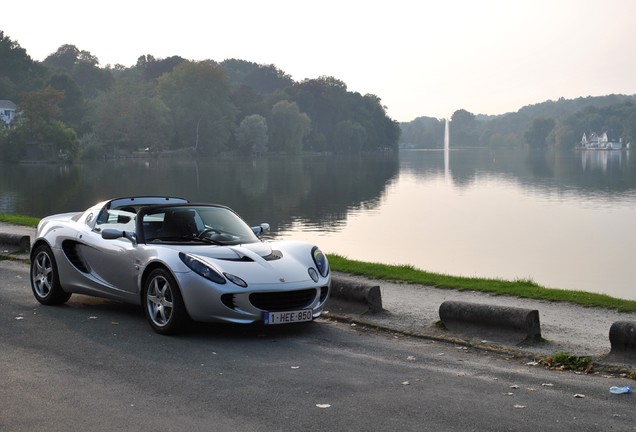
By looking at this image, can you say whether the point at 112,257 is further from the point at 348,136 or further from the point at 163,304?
the point at 348,136

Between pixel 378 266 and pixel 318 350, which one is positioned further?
pixel 378 266

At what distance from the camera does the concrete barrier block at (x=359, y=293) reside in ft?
37.6

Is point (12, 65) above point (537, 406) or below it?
above

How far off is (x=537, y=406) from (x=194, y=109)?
148194 mm

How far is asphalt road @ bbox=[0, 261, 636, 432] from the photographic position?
6.79 m

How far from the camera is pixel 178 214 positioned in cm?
1127

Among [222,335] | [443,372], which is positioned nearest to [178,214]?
[222,335]

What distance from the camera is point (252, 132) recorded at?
156125 mm

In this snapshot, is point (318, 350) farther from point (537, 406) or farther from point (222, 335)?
point (537, 406)

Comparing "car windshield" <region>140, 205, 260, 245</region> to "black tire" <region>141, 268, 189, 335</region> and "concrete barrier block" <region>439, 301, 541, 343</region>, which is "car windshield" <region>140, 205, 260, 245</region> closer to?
"black tire" <region>141, 268, 189, 335</region>

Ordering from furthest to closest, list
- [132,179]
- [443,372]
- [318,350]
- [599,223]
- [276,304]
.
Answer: [132,179]
[599,223]
[276,304]
[318,350]
[443,372]

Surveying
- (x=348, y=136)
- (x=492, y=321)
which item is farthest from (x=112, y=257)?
(x=348, y=136)

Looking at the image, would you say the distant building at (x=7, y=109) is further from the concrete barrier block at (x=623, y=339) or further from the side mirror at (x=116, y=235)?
the concrete barrier block at (x=623, y=339)

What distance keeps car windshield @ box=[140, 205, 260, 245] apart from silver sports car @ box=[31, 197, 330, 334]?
1 centimetres
